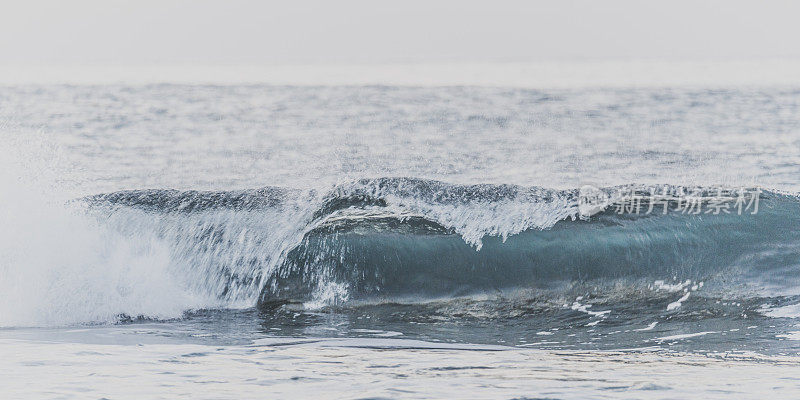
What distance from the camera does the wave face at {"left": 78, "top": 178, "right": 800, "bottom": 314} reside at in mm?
7000

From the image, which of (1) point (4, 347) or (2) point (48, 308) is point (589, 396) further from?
(2) point (48, 308)

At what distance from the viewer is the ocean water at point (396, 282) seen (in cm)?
450

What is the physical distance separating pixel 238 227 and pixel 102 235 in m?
1.16

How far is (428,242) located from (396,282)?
0.64 metres

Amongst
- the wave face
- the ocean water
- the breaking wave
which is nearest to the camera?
the ocean water

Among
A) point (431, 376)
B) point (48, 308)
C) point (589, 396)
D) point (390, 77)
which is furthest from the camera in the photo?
point (390, 77)

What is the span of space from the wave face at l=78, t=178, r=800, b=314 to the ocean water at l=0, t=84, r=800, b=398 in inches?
0.8

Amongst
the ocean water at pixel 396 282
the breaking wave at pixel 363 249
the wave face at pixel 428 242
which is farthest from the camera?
the wave face at pixel 428 242

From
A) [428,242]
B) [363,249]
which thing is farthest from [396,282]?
[428,242]

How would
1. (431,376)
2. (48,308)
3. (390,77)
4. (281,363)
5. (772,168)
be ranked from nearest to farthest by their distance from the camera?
(431,376) → (281,363) → (48,308) → (772,168) → (390,77)

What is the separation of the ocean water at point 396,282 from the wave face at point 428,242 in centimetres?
2

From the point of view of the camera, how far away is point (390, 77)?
28672 millimetres

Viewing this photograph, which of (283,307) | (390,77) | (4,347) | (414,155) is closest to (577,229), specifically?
(283,307)

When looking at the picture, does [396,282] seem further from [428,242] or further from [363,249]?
[428,242]
